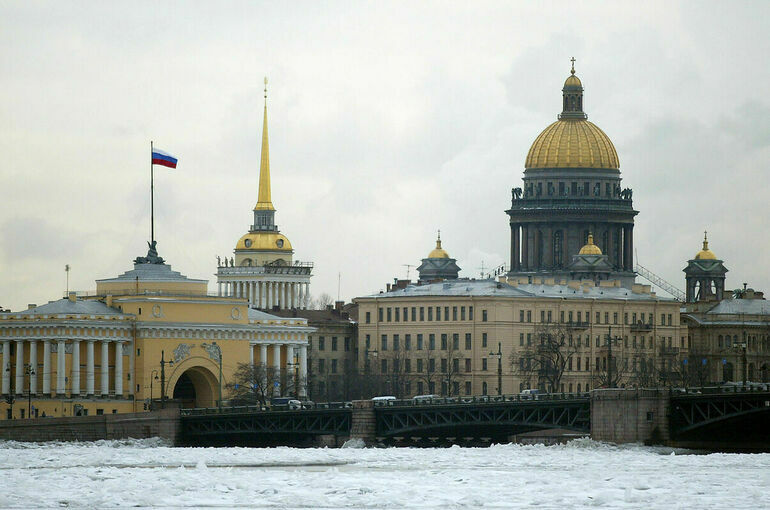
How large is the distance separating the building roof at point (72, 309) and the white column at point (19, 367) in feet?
5.35

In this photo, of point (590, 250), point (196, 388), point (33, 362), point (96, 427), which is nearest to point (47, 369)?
point (33, 362)

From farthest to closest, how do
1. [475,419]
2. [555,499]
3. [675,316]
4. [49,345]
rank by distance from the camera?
[675,316] < [49,345] < [475,419] < [555,499]

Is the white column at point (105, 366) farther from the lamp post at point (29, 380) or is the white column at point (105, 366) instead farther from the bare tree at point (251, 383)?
the bare tree at point (251, 383)

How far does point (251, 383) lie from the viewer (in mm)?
149500

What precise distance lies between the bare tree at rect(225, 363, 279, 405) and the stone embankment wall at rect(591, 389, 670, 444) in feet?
97.7

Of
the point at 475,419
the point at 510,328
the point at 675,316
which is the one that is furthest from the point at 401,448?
the point at 675,316

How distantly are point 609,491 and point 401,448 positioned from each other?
32739mm

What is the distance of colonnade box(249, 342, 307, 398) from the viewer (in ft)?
494

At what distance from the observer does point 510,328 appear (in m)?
170

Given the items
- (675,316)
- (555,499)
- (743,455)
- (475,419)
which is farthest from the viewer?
(675,316)

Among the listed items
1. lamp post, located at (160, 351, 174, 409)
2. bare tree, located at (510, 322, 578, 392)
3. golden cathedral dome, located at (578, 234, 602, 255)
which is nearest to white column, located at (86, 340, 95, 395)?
lamp post, located at (160, 351, 174, 409)

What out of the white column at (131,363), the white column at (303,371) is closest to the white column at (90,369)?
the white column at (131,363)

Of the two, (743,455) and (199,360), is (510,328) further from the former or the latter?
(743,455)

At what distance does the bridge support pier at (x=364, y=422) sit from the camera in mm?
124688
